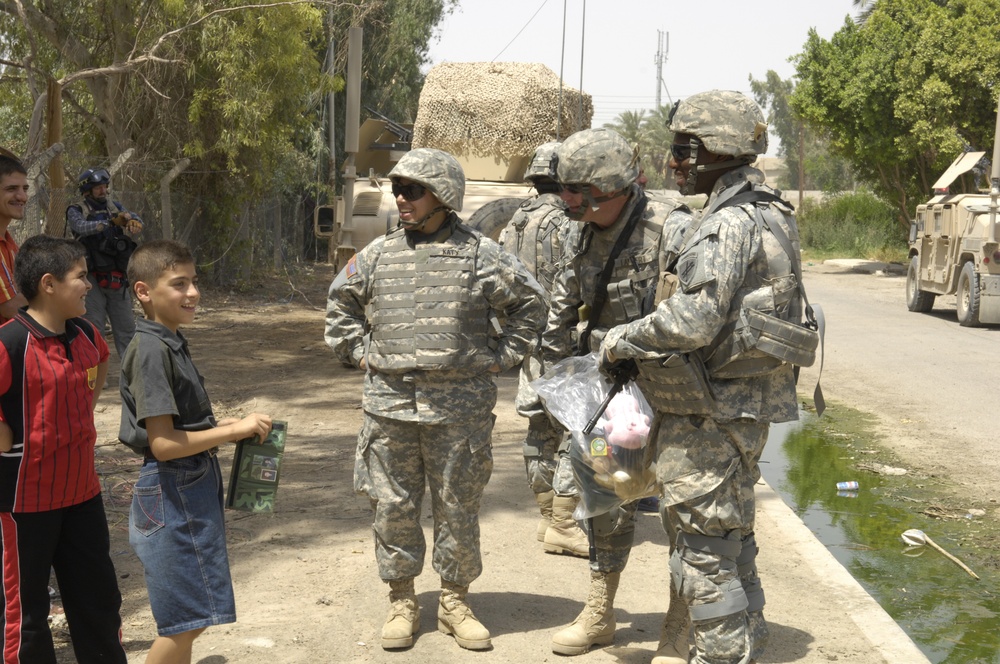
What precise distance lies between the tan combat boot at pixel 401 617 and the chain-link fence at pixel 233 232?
6.38m

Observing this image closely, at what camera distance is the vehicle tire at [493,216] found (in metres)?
9.88

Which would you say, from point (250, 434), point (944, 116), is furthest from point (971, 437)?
point (944, 116)

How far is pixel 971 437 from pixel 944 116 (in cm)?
1962

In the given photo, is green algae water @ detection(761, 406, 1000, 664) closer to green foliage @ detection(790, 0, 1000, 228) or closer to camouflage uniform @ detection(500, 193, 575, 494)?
camouflage uniform @ detection(500, 193, 575, 494)

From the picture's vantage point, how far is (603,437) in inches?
155

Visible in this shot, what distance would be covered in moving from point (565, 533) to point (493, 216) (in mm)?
4854

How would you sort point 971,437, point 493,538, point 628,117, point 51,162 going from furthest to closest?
point 628,117 < point 971,437 < point 51,162 < point 493,538

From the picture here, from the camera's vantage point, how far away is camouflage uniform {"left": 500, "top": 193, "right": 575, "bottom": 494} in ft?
18.4

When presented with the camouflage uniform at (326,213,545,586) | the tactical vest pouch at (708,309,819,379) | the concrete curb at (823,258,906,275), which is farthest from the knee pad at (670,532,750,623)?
the concrete curb at (823,258,906,275)

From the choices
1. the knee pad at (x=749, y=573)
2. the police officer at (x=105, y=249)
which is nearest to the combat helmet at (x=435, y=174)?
the knee pad at (x=749, y=573)

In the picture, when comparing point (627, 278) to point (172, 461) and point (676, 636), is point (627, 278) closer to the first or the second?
point (676, 636)

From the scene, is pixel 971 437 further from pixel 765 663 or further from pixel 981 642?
pixel 765 663

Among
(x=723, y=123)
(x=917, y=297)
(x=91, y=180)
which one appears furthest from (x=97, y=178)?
(x=917, y=297)

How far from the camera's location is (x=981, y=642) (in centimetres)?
486
